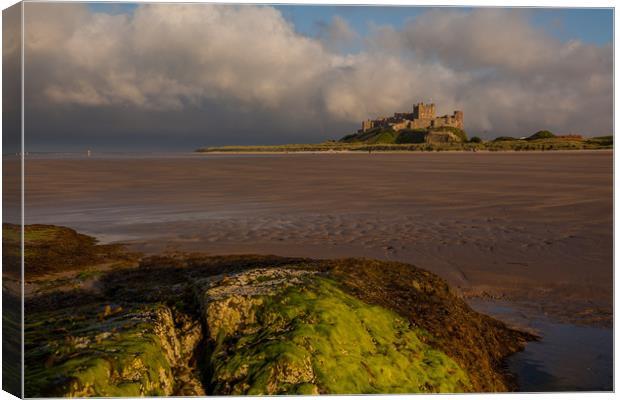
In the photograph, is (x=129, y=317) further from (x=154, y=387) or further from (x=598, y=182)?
(x=598, y=182)

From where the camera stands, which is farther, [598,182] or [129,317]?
[598,182]

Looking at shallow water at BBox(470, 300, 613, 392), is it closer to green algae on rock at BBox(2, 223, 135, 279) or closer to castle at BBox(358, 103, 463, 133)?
green algae on rock at BBox(2, 223, 135, 279)

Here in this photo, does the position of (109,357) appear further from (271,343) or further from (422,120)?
(422,120)

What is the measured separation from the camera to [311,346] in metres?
4.07

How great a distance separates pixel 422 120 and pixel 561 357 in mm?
122718

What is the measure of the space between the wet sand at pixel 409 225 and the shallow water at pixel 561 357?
0.44m

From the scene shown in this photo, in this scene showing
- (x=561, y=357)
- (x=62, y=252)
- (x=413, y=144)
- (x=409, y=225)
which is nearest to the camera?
(x=561, y=357)

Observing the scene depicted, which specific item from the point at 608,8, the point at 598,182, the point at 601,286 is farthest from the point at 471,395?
the point at 598,182

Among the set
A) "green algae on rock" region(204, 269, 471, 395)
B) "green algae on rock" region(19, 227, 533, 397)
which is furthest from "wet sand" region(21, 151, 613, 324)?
"green algae on rock" region(204, 269, 471, 395)

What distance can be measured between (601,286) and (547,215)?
19.0ft

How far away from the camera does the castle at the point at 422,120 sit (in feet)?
392

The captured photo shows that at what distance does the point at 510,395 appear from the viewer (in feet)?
14.5

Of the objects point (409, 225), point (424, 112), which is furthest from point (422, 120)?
point (409, 225)

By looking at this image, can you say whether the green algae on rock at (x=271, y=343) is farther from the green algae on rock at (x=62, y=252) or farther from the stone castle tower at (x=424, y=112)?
the stone castle tower at (x=424, y=112)
